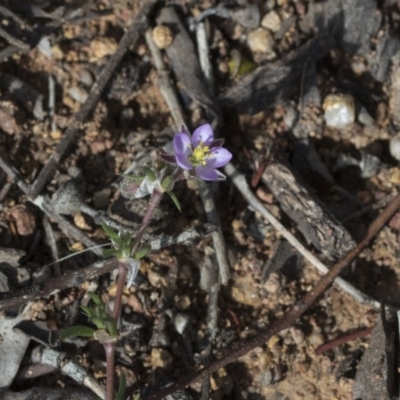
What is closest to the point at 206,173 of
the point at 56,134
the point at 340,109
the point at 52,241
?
the point at 52,241

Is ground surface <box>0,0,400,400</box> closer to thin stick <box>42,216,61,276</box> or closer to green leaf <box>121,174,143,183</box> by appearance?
thin stick <box>42,216,61,276</box>

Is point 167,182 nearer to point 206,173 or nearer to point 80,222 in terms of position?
point 206,173

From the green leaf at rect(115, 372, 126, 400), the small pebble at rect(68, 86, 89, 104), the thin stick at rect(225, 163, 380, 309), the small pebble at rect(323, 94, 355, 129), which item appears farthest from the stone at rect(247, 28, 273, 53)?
the green leaf at rect(115, 372, 126, 400)

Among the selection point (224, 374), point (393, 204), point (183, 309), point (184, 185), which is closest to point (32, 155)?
point (184, 185)

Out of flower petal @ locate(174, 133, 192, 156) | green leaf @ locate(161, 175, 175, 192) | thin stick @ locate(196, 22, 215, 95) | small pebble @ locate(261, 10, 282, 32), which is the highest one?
small pebble @ locate(261, 10, 282, 32)

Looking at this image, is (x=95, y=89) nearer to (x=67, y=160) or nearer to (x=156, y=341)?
(x=67, y=160)

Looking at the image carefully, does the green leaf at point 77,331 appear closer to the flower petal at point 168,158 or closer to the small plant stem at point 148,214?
the small plant stem at point 148,214
